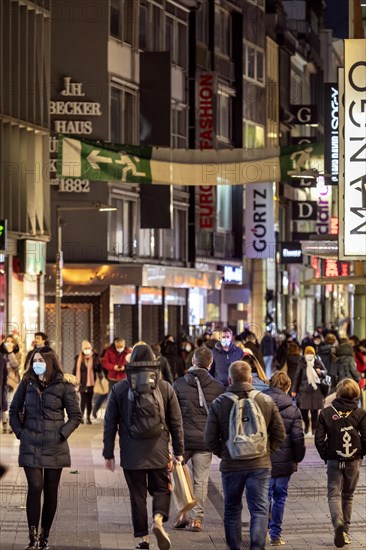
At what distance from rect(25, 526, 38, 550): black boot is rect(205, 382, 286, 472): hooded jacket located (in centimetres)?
196

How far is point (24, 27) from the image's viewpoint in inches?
1591

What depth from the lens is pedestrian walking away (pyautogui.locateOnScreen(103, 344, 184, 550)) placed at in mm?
13305

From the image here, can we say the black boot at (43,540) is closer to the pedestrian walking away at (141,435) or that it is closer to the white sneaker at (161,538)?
the pedestrian walking away at (141,435)

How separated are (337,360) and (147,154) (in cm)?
495

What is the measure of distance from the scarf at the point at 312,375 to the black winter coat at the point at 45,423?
1317 centimetres

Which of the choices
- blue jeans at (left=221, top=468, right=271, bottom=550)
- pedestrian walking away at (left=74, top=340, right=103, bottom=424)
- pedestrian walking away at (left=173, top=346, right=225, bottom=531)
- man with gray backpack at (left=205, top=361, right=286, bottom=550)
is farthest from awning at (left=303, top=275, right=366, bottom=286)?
blue jeans at (left=221, top=468, right=271, bottom=550)

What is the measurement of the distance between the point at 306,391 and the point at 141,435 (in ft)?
44.7

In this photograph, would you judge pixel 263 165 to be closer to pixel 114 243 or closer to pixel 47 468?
pixel 47 468

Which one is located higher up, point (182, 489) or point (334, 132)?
point (334, 132)

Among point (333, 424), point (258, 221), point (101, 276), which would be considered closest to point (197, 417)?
point (333, 424)

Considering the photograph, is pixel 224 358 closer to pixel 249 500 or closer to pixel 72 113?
pixel 249 500

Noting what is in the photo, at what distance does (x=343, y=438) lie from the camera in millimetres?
14336

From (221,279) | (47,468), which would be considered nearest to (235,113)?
(221,279)

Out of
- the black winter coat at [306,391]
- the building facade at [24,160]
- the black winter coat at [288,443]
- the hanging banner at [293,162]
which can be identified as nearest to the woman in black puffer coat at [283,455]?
the black winter coat at [288,443]
